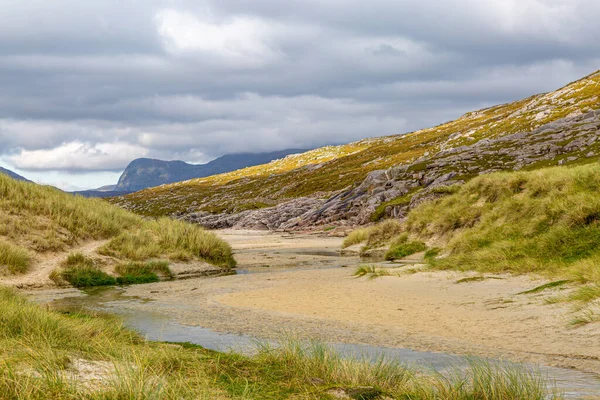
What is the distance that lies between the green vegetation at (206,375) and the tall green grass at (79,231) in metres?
15.2

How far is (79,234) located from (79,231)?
0.14m

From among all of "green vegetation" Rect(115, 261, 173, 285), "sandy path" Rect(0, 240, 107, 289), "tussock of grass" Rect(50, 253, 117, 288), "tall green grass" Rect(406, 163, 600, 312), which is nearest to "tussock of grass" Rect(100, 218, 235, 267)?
"green vegetation" Rect(115, 261, 173, 285)

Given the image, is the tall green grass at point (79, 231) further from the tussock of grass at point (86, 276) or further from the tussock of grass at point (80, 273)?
the tussock of grass at point (86, 276)

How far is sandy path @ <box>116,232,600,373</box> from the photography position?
8.69 metres

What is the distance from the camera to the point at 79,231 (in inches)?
984

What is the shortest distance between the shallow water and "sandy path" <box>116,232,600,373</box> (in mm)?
415

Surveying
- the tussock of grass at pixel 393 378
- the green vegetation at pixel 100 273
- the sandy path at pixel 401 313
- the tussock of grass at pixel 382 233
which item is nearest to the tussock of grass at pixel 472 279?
the sandy path at pixel 401 313

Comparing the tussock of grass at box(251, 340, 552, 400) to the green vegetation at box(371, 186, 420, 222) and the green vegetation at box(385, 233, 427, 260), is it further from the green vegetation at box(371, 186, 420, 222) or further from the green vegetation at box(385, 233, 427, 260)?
the green vegetation at box(371, 186, 420, 222)

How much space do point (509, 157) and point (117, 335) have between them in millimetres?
73614

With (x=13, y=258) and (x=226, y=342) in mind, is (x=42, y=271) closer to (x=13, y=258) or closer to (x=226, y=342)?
(x=13, y=258)

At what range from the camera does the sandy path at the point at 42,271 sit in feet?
62.4

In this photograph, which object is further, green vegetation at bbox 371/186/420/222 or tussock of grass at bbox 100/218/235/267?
green vegetation at bbox 371/186/420/222

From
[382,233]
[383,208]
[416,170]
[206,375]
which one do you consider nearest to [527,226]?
[382,233]

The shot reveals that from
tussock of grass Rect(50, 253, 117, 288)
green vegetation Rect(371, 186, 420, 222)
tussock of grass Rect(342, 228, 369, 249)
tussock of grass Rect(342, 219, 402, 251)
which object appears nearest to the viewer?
tussock of grass Rect(50, 253, 117, 288)
